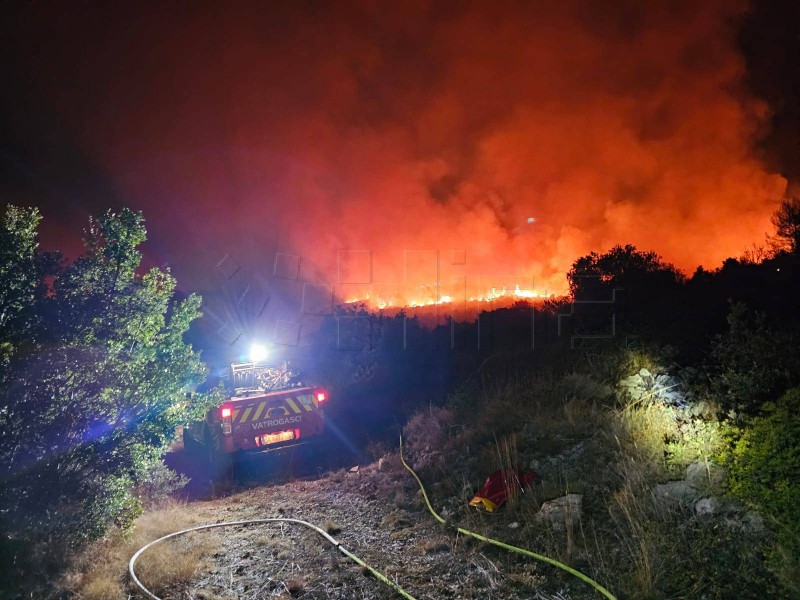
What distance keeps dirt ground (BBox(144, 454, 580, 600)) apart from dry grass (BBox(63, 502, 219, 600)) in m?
0.17

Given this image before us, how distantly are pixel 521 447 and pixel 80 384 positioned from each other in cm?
565

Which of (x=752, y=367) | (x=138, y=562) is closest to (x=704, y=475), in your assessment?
(x=752, y=367)

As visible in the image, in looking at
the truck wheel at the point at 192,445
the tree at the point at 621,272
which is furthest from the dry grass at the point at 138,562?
the tree at the point at 621,272

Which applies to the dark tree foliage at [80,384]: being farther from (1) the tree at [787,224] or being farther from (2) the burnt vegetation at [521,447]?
(1) the tree at [787,224]

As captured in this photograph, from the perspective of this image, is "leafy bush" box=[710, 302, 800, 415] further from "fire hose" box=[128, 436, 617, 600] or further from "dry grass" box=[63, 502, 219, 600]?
"dry grass" box=[63, 502, 219, 600]

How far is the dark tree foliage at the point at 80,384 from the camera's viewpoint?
409 cm

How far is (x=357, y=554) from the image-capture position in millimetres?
4941

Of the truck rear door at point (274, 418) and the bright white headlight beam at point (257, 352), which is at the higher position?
the bright white headlight beam at point (257, 352)

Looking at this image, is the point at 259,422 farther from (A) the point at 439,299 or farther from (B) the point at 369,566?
(A) the point at 439,299

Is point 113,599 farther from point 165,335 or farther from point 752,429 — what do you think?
point 752,429

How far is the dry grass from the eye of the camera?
13.6 ft

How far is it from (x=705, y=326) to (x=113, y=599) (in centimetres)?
844

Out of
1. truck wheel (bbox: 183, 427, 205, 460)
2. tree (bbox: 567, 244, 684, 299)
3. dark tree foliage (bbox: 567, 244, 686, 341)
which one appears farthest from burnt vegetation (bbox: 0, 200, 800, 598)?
tree (bbox: 567, 244, 684, 299)

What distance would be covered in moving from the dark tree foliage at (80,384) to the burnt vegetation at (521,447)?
0.02 meters
